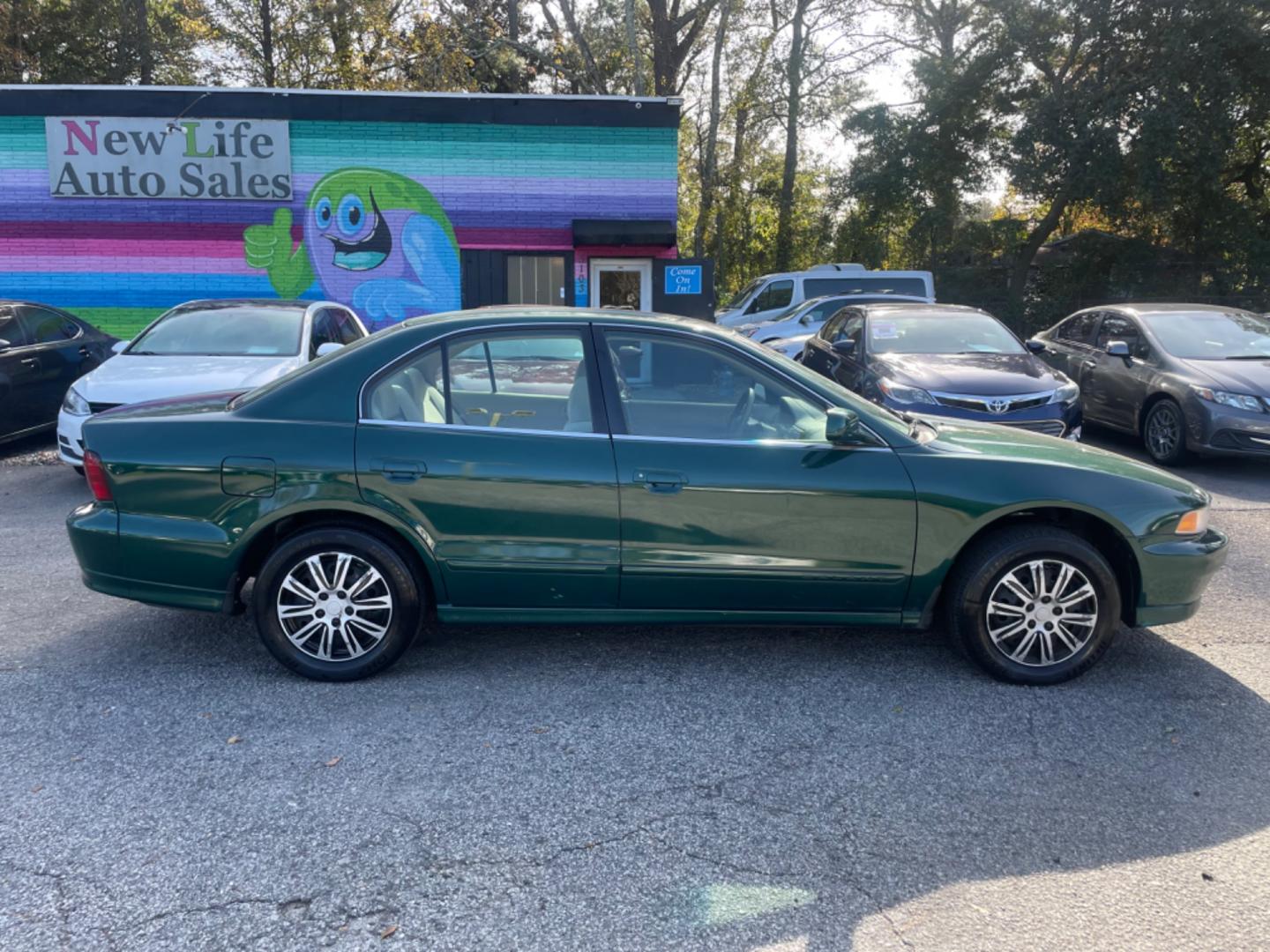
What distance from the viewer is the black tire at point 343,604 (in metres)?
4.25

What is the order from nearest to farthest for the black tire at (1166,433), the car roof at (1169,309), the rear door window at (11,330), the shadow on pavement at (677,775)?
the shadow on pavement at (677,775)
the black tire at (1166,433)
the rear door window at (11,330)
the car roof at (1169,309)

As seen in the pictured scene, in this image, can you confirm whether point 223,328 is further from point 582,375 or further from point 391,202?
point 391,202

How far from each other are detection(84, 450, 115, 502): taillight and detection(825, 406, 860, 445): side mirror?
10.3 feet

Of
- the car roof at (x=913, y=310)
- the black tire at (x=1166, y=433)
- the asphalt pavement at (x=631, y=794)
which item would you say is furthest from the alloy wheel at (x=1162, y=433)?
the asphalt pavement at (x=631, y=794)

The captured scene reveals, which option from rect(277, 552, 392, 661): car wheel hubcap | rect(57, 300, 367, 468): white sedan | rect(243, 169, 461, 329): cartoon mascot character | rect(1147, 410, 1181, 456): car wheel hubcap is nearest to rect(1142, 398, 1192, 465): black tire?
rect(1147, 410, 1181, 456): car wheel hubcap

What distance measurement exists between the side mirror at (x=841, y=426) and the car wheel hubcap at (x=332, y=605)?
2012 millimetres

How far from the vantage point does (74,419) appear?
7.88 m

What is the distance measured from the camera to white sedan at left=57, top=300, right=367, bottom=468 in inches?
309

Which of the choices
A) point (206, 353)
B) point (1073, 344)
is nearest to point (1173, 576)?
point (206, 353)

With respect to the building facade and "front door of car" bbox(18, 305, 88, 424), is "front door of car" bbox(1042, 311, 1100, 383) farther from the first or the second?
"front door of car" bbox(18, 305, 88, 424)

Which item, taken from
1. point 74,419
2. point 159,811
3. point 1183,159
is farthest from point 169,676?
point 1183,159

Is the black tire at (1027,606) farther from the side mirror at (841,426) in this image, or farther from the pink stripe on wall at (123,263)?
the pink stripe on wall at (123,263)

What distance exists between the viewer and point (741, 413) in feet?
14.4

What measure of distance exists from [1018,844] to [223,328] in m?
8.12
